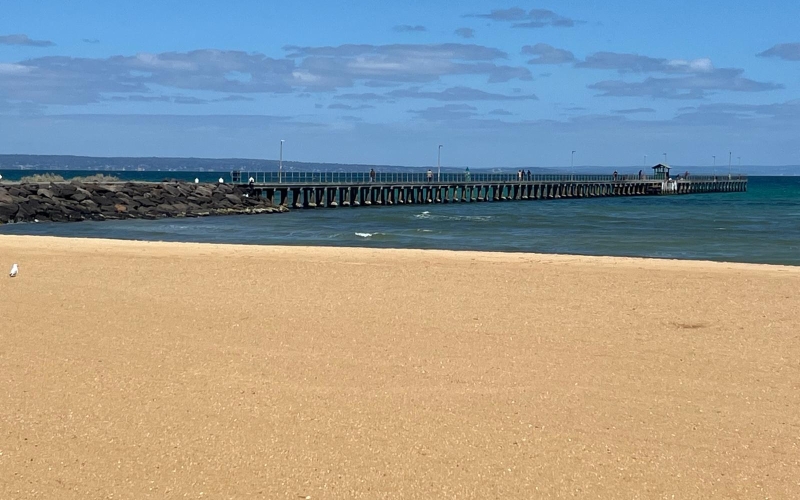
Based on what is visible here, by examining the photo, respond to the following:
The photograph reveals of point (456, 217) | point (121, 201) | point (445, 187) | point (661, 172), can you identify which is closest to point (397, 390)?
point (121, 201)

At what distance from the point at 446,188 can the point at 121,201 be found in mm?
30167

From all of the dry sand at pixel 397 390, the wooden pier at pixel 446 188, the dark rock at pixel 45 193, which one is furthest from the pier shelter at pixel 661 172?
the dry sand at pixel 397 390

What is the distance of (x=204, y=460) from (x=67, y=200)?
37200 millimetres

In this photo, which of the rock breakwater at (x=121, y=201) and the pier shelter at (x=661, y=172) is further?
the pier shelter at (x=661, y=172)

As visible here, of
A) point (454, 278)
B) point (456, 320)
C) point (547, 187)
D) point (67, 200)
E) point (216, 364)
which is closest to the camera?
point (216, 364)

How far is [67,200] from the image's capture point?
133 feet

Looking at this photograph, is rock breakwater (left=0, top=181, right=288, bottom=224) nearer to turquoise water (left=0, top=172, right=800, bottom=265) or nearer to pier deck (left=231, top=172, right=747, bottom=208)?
turquoise water (left=0, top=172, right=800, bottom=265)

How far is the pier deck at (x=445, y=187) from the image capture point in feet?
183

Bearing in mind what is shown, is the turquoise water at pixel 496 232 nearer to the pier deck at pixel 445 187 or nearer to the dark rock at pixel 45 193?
the dark rock at pixel 45 193

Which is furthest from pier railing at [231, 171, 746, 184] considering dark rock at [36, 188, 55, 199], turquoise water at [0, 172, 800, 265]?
dark rock at [36, 188, 55, 199]

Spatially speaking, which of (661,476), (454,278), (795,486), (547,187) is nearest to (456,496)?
(661,476)

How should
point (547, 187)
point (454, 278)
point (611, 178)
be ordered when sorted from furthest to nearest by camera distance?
point (611, 178)
point (547, 187)
point (454, 278)

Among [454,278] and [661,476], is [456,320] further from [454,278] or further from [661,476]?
[661,476]

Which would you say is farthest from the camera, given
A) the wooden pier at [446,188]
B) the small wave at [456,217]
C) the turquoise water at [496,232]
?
the wooden pier at [446,188]
